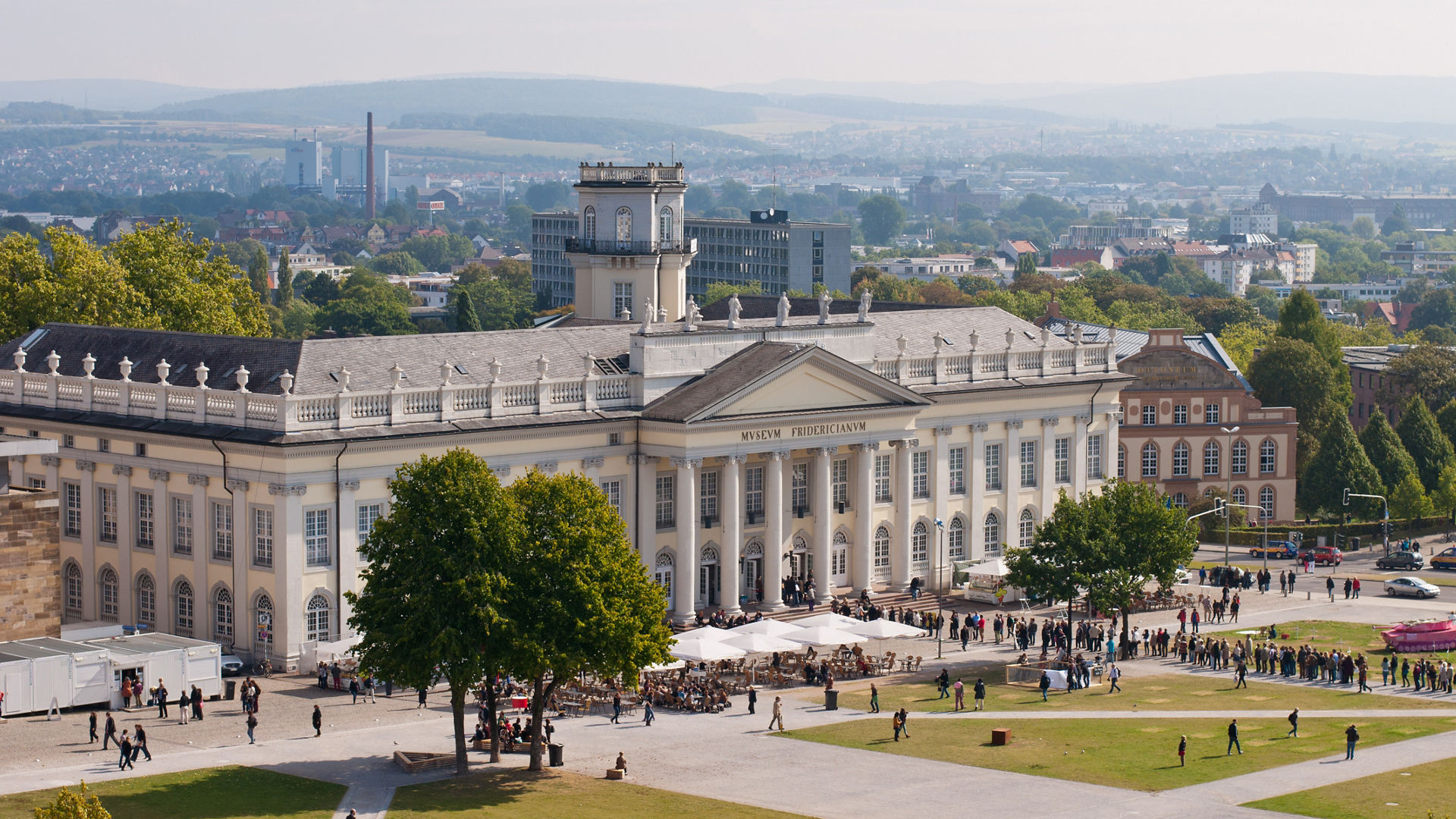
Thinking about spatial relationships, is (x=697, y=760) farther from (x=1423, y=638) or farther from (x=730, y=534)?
(x=1423, y=638)

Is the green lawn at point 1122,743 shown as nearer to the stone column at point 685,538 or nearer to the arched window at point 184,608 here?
the stone column at point 685,538

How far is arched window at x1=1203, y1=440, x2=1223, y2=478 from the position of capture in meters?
140

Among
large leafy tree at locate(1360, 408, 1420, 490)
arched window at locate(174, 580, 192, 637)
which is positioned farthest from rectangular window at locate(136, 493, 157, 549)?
large leafy tree at locate(1360, 408, 1420, 490)

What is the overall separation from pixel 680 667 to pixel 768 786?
16.6 metres

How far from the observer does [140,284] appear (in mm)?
121250

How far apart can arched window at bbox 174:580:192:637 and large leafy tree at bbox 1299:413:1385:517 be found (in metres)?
74.3

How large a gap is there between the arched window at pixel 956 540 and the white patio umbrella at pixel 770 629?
22.1 metres

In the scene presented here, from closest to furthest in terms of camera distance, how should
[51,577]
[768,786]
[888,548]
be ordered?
1. [768,786]
2. [51,577]
3. [888,548]

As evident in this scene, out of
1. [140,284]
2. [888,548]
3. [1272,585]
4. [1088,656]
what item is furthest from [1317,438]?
[140,284]

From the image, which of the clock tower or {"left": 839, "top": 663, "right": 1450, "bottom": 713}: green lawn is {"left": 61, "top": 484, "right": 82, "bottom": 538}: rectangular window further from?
the clock tower

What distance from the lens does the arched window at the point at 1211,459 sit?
14025 cm

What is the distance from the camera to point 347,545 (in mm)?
85188

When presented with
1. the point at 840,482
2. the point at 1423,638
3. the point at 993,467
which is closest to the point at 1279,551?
the point at 993,467

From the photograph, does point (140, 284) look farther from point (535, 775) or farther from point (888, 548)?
point (535, 775)
